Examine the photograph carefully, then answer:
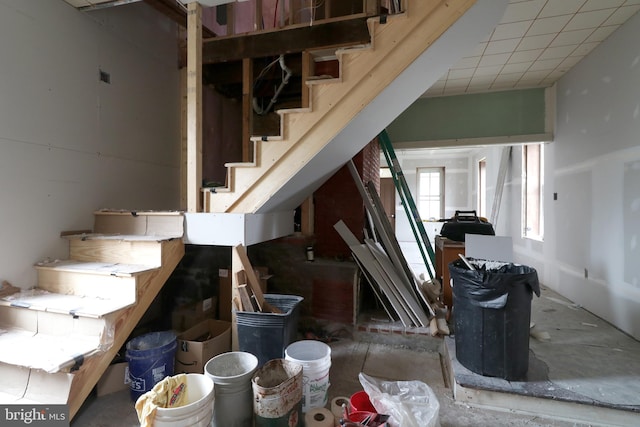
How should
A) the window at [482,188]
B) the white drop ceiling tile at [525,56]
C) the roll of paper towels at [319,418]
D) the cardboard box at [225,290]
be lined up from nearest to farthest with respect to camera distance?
the roll of paper towels at [319,418] < the cardboard box at [225,290] < the white drop ceiling tile at [525,56] < the window at [482,188]

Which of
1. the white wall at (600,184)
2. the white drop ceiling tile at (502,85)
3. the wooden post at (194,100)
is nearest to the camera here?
the wooden post at (194,100)

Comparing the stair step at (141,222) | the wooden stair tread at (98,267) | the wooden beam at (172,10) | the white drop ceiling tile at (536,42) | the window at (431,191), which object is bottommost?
the wooden stair tread at (98,267)

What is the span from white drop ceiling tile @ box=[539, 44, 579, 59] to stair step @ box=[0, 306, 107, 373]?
4.72 meters

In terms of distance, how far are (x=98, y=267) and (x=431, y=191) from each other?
875 centimetres

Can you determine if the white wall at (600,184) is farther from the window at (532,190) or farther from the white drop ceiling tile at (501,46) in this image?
the white drop ceiling tile at (501,46)

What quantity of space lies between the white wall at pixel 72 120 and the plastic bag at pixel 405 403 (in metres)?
2.50

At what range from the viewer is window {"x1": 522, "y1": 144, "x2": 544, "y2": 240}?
4836 millimetres

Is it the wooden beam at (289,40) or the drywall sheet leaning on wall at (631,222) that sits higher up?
the wooden beam at (289,40)

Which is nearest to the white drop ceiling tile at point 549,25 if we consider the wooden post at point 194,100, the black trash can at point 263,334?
the wooden post at point 194,100

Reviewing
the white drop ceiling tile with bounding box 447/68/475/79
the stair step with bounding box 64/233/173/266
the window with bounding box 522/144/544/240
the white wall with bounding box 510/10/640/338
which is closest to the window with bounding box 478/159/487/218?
the window with bounding box 522/144/544/240

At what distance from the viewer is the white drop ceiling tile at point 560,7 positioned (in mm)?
2504

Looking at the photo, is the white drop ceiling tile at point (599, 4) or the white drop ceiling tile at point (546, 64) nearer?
the white drop ceiling tile at point (599, 4)

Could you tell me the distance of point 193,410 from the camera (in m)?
1.42

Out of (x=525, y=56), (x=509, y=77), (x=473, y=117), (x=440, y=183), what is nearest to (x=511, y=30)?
(x=525, y=56)
